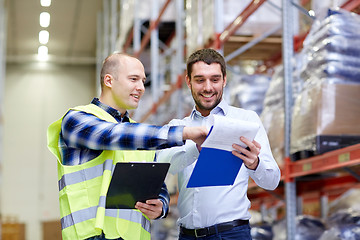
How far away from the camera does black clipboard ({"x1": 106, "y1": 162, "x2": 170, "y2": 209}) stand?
8.07 ft

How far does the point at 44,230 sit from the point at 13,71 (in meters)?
7.10

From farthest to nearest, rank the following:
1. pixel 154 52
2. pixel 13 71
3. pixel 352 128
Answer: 1. pixel 13 71
2. pixel 154 52
3. pixel 352 128

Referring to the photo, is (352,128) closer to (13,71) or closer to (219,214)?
(219,214)

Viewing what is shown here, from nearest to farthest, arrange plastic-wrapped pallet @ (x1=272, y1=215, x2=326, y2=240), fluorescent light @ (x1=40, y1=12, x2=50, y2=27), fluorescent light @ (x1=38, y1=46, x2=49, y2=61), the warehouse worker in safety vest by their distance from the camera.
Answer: the warehouse worker in safety vest, plastic-wrapped pallet @ (x1=272, y1=215, x2=326, y2=240), fluorescent light @ (x1=40, y1=12, x2=50, y2=27), fluorescent light @ (x1=38, y1=46, x2=49, y2=61)

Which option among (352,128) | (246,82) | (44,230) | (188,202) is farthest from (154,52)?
(44,230)

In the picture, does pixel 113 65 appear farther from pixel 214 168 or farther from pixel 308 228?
Result: pixel 308 228

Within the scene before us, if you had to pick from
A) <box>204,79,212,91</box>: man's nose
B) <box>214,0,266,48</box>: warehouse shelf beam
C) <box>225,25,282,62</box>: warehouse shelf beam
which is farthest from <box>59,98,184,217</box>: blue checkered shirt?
<box>225,25,282,62</box>: warehouse shelf beam

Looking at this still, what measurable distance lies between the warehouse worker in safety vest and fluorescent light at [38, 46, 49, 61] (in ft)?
70.2

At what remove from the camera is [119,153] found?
8.95ft

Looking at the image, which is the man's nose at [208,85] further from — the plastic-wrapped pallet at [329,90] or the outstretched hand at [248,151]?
the plastic-wrapped pallet at [329,90]

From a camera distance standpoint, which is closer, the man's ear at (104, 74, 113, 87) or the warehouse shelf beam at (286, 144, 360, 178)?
the man's ear at (104, 74, 113, 87)

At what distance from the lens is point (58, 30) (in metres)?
21.6

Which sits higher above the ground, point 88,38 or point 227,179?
point 88,38

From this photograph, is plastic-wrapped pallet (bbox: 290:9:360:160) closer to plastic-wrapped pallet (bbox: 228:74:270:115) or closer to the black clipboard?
plastic-wrapped pallet (bbox: 228:74:270:115)
